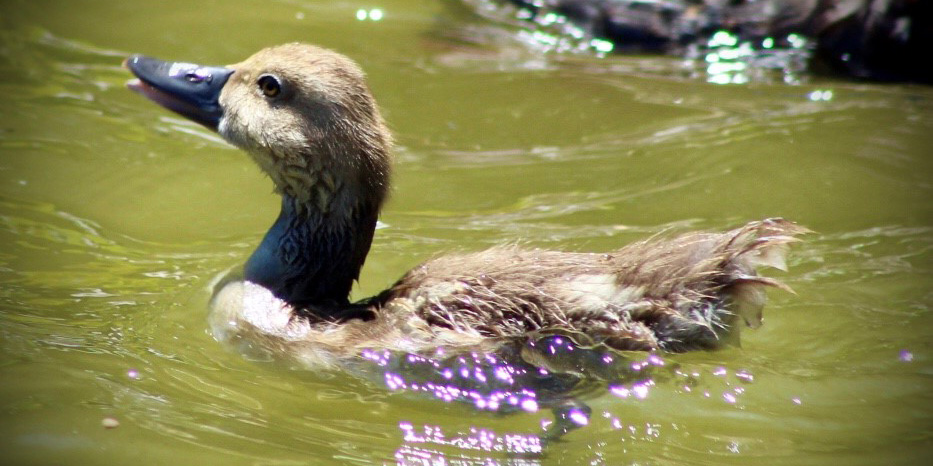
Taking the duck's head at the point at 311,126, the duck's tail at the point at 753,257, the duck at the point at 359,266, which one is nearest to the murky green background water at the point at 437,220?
the duck at the point at 359,266

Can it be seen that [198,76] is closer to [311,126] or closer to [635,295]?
[311,126]

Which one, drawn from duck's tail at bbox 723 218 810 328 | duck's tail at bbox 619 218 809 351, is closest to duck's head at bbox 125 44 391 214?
duck's tail at bbox 619 218 809 351

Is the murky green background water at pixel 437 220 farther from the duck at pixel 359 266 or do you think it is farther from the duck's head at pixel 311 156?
the duck's head at pixel 311 156

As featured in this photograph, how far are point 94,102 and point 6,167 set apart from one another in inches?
44.2

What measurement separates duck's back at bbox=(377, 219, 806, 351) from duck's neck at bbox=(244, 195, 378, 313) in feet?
2.00

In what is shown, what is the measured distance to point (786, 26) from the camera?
28.4 ft

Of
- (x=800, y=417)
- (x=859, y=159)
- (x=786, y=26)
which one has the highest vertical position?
(x=786, y=26)

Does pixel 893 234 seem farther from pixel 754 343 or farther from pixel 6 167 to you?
pixel 6 167

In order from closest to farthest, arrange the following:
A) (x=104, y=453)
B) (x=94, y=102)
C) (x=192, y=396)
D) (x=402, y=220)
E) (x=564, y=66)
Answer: (x=104, y=453) → (x=192, y=396) → (x=402, y=220) → (x=94, y=102) → (x=564, y=66)

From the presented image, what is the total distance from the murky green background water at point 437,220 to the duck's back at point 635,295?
29cm

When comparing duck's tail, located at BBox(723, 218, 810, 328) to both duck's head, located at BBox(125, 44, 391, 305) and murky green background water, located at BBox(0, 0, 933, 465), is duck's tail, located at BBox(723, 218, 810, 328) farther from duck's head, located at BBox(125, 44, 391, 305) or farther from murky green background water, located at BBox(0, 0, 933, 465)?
duck's head, located at BBox(125, 44, 391, 305)

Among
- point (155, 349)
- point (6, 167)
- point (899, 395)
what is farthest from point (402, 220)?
point (899, 395)

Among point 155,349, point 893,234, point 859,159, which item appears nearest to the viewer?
point 155,349

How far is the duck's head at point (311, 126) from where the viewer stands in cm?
503
